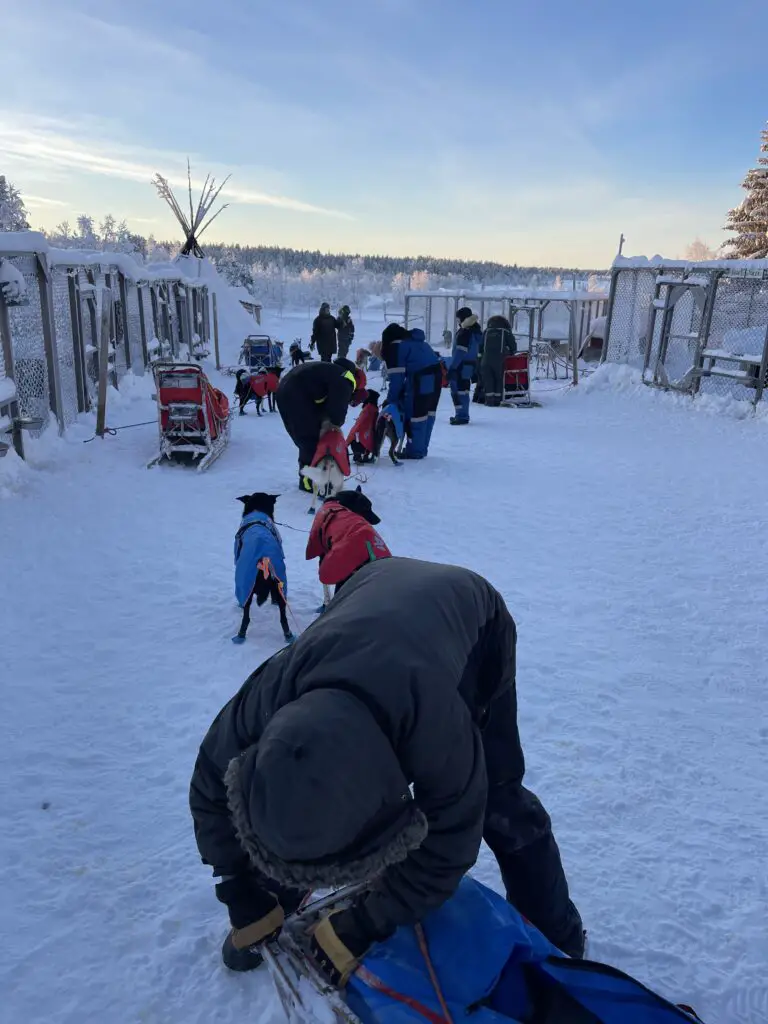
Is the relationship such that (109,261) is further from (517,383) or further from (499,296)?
(499,296)

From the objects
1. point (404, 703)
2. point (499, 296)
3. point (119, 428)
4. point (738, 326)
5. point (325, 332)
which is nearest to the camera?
point (404, 703)

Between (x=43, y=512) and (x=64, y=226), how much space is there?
10526 centimetres

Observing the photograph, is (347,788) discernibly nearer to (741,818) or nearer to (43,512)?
(741,818)

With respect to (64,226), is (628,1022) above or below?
below

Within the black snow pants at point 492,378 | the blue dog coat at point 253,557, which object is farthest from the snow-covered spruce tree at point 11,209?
the blue dog coat at point 253,557

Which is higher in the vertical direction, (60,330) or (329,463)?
(60,330)

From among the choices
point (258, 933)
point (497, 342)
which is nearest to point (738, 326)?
point (497, 342)

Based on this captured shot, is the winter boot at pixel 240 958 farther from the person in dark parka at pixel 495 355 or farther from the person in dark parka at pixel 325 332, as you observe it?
the person in dark parka at pixel 325 332

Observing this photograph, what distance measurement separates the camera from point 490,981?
1625 mm

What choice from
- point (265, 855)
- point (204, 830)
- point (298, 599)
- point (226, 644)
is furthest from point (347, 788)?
point (298, 599)

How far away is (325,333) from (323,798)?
A: 1347 centimetres

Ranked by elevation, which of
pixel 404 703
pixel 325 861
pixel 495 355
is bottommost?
pixel 325 861

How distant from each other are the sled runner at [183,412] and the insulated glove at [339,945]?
21.0ft

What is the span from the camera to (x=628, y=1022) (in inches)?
60.7
